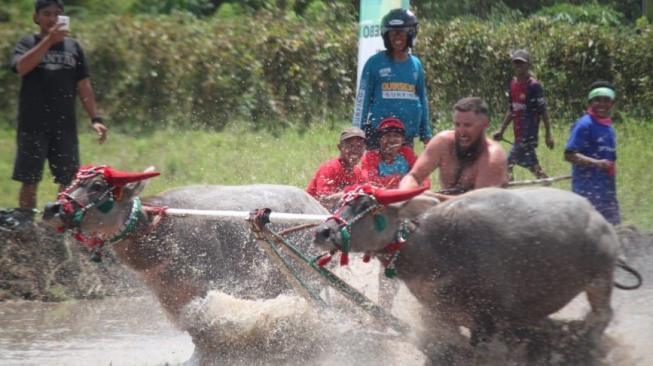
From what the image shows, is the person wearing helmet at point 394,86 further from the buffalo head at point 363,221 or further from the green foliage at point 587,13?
the green foliage at point 587,13

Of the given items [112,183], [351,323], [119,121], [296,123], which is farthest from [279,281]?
[296,123]

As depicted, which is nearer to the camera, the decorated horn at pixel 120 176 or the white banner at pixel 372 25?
the decorated horn at pixel 120 176

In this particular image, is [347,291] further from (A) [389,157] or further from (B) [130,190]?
(A) [389,157]

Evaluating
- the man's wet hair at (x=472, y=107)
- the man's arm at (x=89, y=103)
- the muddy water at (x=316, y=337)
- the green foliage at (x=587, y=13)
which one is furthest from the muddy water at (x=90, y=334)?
the green foliage at (x=587, y=13)

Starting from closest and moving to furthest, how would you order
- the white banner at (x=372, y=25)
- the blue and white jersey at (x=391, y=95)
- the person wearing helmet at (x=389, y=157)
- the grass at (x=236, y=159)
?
the person wearing helmet at (x=389, y=157) → the blue and white jersey at (x=391, y=95) → the white banner at (x=372, y=25) → the grass at (x=236, y=159)

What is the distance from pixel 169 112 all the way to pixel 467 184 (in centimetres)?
881

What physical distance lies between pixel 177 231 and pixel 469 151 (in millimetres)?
1707

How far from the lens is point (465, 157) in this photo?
6.15 m

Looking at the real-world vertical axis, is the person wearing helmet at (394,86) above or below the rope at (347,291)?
above

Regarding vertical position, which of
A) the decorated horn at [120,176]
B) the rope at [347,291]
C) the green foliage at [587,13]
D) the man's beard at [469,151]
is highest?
the man's beard at [469,151]

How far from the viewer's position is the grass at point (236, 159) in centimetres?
1126

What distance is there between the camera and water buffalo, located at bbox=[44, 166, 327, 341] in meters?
5.98

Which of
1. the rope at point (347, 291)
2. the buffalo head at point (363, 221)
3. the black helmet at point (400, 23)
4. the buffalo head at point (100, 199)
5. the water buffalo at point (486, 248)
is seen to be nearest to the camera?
the buffalo head at point (363, 221)

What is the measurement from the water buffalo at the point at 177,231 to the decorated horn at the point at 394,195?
1280mm
